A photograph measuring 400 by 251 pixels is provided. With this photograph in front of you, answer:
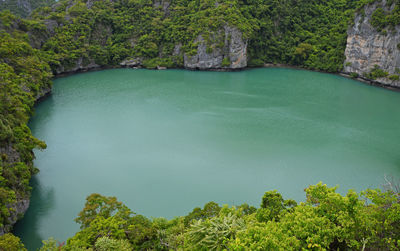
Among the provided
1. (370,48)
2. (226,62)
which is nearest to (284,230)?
(370,48)

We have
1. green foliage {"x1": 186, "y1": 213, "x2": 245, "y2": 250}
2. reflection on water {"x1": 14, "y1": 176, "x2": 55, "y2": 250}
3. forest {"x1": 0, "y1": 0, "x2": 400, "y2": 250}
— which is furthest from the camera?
reflection on water {"x1": 14, "y1": 176, "x2": 55, "y2": 250}

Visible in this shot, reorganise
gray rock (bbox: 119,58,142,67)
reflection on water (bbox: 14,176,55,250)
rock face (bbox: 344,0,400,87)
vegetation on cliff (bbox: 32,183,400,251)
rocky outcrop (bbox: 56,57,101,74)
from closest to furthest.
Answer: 1. vegetation on cliff (bbox: 32,183,400,251)
2. reflection on water (bbox: 14,176,55,250)
3. rock face (bbox: 344,0,400,87)
4. rocky outcrop (bbox: 56,57,101,74)
5. gray rock (bbox: 119,58,142,67)

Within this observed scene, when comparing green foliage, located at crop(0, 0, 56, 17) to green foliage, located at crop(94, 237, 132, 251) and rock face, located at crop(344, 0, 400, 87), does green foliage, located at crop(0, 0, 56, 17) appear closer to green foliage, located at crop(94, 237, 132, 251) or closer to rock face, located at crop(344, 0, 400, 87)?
rock face, located at crop(344, 0, 400, 87)

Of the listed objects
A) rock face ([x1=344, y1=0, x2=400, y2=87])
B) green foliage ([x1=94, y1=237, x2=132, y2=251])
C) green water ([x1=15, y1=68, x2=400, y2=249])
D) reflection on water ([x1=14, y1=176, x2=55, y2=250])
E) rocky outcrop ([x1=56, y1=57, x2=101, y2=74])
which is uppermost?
rock face ([x1=344, y1=0, x2=400, y2=87])

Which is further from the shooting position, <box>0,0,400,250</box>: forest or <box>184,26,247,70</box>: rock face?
<box>184,26,247,70</box>: rock face

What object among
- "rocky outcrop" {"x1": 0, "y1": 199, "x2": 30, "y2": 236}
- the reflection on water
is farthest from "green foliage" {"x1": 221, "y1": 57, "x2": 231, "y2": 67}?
"rocky outcrop" {"x1": 0, "y1": 199, "x2": 30, "y2": 236}

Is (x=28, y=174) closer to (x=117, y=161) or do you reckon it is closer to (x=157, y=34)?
(x=117, y=161)

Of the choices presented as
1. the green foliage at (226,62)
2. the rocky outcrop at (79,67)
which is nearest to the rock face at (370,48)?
the green foliage at (226,62)
